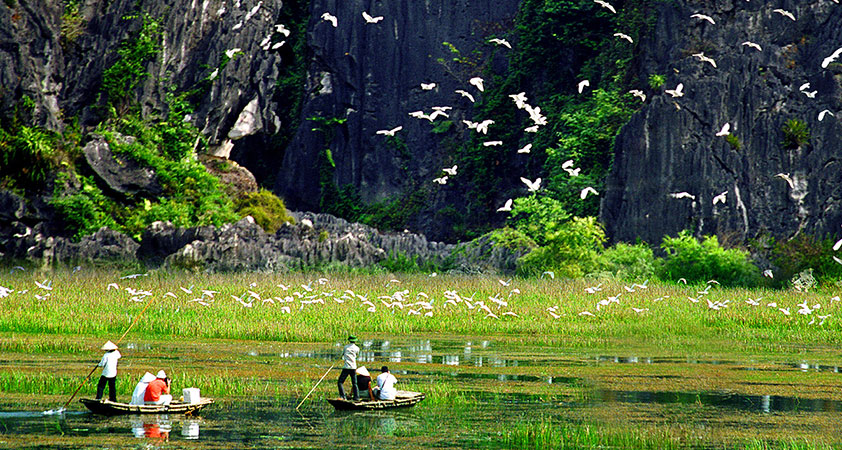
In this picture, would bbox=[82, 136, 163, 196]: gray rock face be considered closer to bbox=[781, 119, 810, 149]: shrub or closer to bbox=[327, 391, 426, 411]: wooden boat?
bbox=[781, 119, 810, 149]: shrub

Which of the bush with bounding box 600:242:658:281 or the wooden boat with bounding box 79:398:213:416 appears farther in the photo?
the bush with bounding box 600:242:658:281

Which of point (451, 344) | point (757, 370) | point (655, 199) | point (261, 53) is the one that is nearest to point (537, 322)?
point (451, 344)

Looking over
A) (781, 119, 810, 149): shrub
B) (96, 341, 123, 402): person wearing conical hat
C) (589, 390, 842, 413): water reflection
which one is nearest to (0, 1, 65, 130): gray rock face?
(781, 119, 810, 149): shrub

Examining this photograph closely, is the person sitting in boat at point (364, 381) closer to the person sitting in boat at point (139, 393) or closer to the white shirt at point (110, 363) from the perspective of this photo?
the person sitting in boat at point (139, 393)

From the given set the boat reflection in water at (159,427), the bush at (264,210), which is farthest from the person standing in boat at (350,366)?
the bush at (264,210)

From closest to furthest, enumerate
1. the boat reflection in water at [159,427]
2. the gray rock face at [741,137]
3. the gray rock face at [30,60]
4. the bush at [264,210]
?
the boat reflection in water at [159,427] → the gray rock face at [741,137] → the gray rock face at [30,60] → the bush at [264,210]

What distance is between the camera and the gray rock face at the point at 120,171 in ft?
159

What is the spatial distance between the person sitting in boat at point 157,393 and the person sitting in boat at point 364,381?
2799 millimetres

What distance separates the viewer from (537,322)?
2938 centimetres

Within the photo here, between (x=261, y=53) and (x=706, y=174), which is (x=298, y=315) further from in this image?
(x=261, y=53)

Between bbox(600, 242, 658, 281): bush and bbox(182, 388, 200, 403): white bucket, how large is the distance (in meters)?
26.2

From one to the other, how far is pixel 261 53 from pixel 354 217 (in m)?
9.77

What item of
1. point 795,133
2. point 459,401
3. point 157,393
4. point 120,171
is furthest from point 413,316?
point 120,171

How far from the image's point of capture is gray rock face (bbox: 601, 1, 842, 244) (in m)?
42.6
